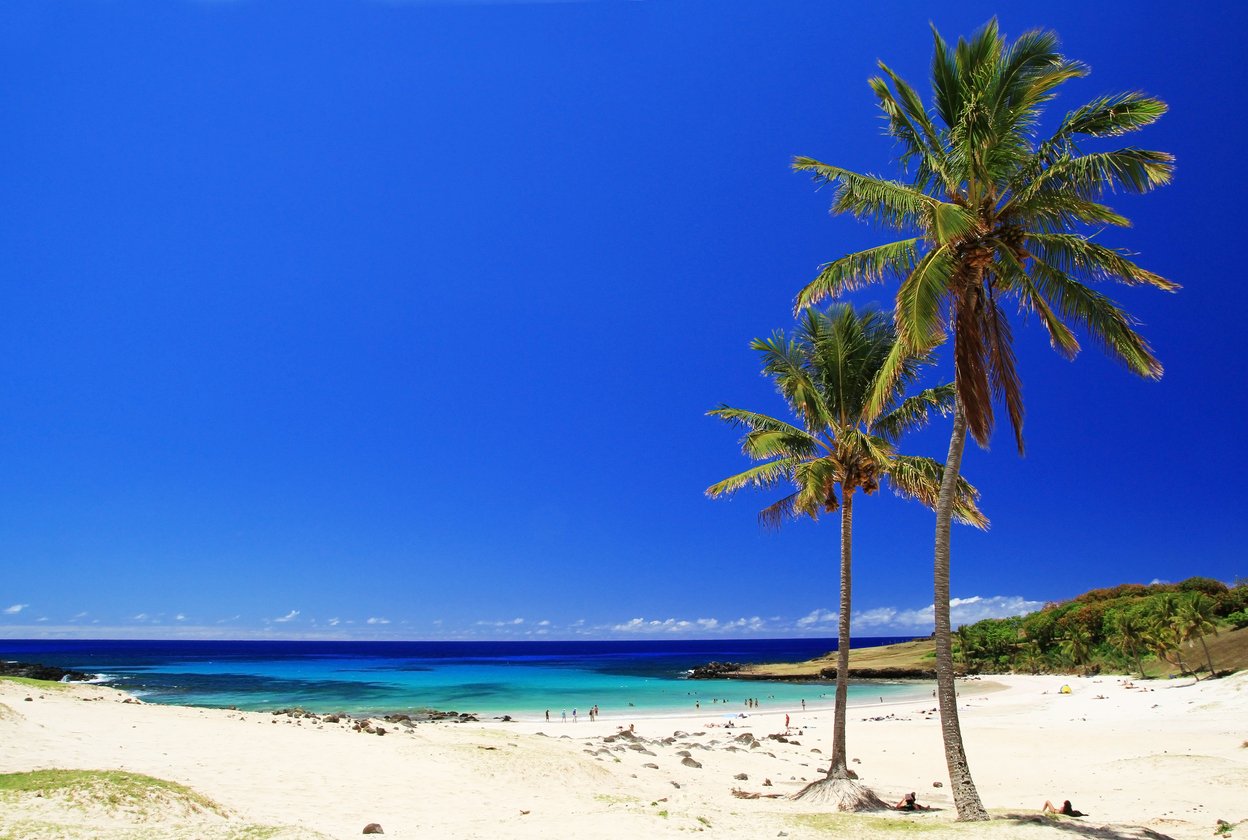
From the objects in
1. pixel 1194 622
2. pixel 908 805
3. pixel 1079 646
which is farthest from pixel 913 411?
pixel 1079 646

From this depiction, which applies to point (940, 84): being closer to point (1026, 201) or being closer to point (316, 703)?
point (1026, 201)

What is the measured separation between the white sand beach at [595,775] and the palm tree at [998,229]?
414 centimetres

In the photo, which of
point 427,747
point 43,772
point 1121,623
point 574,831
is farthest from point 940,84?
point 1121,623

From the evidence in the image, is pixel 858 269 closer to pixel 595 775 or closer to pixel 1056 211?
pixel 1056 211

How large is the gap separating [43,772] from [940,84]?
18.9m

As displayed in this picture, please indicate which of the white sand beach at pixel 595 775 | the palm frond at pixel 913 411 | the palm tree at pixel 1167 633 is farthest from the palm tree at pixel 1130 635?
the palm frond at pixel 913 411

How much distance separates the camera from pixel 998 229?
11.3 m

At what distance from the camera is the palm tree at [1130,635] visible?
1949 inches

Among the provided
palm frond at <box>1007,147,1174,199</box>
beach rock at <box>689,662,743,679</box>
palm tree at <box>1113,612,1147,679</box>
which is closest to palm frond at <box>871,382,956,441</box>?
palm frond at <box>1007,147,1174,199</box>

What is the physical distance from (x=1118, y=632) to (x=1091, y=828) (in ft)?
174

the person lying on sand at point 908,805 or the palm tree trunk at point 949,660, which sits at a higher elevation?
the palm tree trunk at point 949,660

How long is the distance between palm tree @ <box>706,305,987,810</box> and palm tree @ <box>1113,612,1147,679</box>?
4667 cm

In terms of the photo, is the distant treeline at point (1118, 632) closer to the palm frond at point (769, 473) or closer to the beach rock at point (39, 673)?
the palm frond at point (769, 473)

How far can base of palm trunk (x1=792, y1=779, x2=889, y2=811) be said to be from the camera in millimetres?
13406
